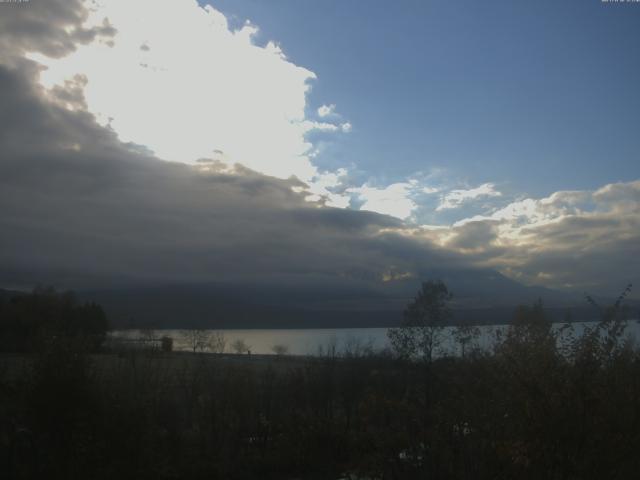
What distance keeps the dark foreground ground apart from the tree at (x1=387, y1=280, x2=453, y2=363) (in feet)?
27.1

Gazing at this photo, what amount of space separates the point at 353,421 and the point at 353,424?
99 cm

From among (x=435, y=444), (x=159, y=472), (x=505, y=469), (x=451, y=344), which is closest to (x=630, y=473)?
(x=505, y=469)

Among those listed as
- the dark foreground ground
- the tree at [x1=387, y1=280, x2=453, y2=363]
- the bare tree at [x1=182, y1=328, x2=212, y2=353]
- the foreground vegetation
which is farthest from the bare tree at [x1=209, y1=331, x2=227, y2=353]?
the dark foreground ground

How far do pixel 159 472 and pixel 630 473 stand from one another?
13.7m

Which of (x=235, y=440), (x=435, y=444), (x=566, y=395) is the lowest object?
(x=235, y=440)

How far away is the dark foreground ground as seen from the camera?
749cm

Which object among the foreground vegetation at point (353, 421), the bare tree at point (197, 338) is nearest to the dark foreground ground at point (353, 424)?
the foreground vegetation at point (353, 421)

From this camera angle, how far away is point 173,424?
23219mm

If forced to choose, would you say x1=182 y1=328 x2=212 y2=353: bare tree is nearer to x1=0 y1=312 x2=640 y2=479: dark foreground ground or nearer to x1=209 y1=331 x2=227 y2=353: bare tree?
x1=209 y1=331 x2=227 y2=353: bare tree

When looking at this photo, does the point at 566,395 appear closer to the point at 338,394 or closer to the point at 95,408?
the point at 95,408

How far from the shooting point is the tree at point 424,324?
35.6m

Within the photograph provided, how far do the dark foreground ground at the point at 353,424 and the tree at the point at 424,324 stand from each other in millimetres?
8260

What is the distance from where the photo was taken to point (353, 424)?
25500mm

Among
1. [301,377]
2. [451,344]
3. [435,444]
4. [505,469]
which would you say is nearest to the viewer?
[505,469]
